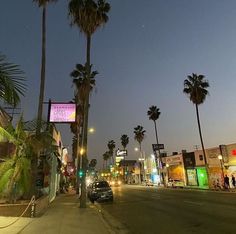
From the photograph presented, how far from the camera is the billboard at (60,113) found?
30138mm

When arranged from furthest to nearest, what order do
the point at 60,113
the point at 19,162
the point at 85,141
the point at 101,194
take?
the point at 60,113, the point at 101,194, the point at 85,141, the point at 19,162

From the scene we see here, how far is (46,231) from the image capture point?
1102 centimetres

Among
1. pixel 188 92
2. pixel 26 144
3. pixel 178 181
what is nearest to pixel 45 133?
pixel 26 144

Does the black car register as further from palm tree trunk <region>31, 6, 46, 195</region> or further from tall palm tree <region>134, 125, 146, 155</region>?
tall palm tree <region>134, 125, 146, 155</region>

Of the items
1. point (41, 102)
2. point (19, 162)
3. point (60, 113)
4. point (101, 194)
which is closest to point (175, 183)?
point (101, 194)

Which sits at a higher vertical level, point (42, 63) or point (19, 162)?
point (42, 63)

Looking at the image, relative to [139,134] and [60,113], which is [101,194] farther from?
[139,134]

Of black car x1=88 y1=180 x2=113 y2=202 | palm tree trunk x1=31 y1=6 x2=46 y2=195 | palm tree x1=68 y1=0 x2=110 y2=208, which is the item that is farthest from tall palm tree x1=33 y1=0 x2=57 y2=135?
black car x1=88 y1=180 x2=113 y2=202

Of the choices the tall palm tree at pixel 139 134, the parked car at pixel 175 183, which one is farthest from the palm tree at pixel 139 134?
the parked car at pixel 175 183

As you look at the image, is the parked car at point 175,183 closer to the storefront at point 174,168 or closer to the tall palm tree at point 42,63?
the storefront at point 174,168

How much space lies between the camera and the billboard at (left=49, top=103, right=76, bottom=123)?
30138 mm

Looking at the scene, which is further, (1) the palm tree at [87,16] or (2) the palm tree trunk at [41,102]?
(1) the palm tree at [87,16]

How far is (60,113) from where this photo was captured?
30.5 m

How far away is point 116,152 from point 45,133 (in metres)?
149
